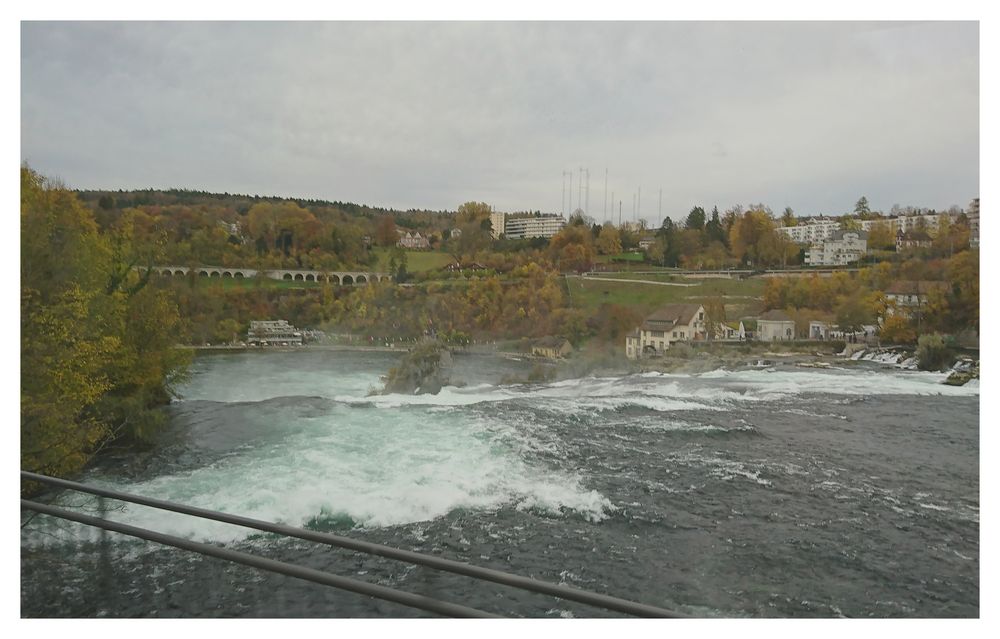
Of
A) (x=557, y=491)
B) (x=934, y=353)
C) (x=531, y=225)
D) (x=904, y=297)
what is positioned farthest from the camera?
(x=531, y=225)

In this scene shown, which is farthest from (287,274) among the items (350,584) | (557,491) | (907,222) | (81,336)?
(907,222)

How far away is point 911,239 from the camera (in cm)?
453

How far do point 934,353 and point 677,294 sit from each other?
5.64ft

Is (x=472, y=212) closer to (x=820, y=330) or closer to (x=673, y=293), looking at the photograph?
(x=673, y=293)

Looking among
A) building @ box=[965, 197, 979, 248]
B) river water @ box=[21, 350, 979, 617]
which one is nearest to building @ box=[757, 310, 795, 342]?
river water @ box=[21, 350, 979, 617]

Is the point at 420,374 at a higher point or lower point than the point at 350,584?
higher

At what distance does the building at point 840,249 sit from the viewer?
4628 mm

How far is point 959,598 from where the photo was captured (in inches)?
134

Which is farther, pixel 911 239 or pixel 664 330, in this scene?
pixel 664 330

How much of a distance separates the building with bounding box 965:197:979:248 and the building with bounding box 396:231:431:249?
11.8ft

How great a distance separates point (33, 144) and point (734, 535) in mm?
4835

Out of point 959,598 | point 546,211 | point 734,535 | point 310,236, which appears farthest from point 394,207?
point 959,598

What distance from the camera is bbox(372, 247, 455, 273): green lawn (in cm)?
490

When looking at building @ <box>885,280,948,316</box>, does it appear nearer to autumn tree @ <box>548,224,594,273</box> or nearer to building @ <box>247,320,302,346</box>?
autumn tree @ <box>548,224,594,273</box>
